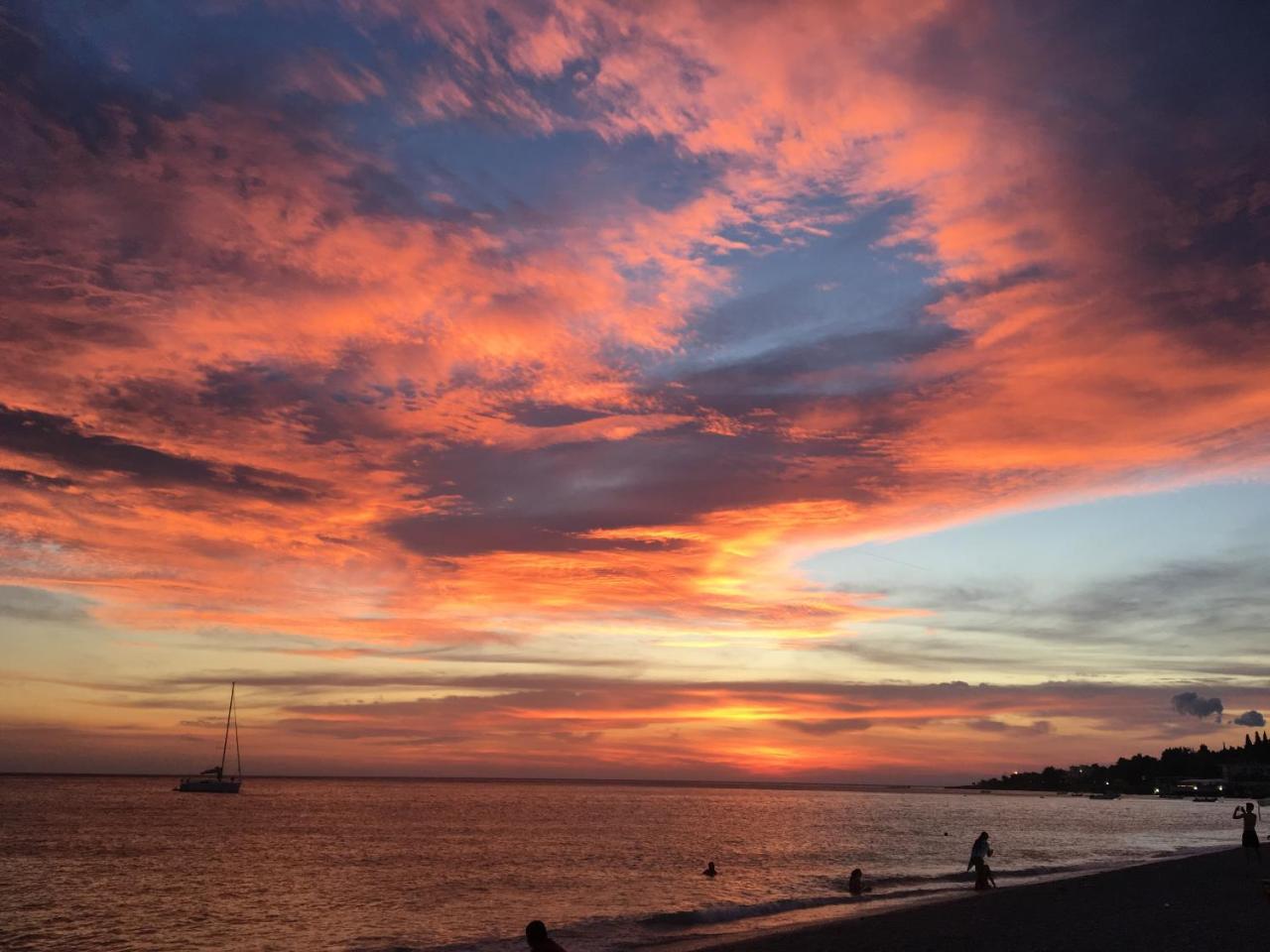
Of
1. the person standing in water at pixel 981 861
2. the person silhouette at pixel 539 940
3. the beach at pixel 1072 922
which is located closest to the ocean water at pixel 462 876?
the person standing in water at pixel 981 861

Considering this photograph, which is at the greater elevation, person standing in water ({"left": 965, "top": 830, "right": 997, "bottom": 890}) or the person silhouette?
the person silhouette

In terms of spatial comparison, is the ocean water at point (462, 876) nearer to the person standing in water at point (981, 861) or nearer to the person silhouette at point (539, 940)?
the person standing in water at point (981, 861)

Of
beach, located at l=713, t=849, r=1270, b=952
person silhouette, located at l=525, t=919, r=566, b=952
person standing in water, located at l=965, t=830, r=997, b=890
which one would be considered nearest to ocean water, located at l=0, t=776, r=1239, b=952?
person standing in water, located at l=965, t=830, r=997, b=890

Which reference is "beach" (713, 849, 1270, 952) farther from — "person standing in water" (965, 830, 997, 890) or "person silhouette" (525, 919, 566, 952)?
"person silhouette" (525, 919, 566, 952)

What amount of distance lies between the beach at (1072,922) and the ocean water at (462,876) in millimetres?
6443

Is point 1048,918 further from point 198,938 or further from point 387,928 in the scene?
point 198,938

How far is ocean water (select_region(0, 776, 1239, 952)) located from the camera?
37094 millimetres

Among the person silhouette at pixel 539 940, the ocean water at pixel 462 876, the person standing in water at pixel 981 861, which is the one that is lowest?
the ocean water at pixel 462 876

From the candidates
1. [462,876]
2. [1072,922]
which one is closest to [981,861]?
[1072,922]

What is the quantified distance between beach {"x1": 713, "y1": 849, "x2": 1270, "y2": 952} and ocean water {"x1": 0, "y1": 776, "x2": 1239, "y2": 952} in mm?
6443

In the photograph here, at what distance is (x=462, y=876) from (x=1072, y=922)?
41261 mm

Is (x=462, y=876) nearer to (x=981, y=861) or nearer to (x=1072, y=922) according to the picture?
(x=981, y=861)

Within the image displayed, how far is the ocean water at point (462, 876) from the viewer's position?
37094 millimetres

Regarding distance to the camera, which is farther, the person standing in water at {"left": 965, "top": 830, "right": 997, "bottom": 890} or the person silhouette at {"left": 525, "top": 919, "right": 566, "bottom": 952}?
the person standing in water at {"left": 965, "top": 830, "right": 997, "bottom": 890}
